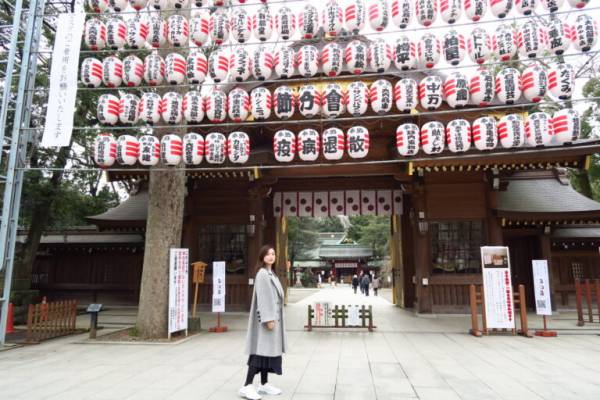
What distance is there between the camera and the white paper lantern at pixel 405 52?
302 inches

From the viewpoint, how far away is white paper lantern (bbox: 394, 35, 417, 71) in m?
7.68

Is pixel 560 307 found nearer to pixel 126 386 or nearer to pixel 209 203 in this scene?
pixel 209 203

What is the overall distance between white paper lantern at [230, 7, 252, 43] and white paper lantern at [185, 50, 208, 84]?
89 cm

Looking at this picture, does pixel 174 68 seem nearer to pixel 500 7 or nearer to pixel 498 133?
pixel 500 7

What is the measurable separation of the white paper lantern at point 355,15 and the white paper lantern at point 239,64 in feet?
7.15

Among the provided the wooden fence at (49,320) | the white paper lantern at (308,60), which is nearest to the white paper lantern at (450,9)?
the white paper lantern at (308,60)

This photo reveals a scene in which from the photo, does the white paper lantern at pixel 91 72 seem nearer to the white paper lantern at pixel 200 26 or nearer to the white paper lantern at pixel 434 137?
the white paper lantern at pixel 200 26

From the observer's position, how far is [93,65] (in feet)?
26.4

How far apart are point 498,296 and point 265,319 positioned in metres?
6.09

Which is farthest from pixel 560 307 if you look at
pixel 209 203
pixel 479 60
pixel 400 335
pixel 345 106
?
pixel 209 203

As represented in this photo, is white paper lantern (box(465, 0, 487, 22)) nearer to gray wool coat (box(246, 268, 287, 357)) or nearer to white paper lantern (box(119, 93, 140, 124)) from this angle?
gray wool coat (box(246, 268, 287, 357))

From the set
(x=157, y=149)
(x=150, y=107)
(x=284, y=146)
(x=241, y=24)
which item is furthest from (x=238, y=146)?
(x=241, y=24)

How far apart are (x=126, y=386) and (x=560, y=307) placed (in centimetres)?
1353

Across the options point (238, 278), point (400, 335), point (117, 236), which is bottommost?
point (400, 335)
